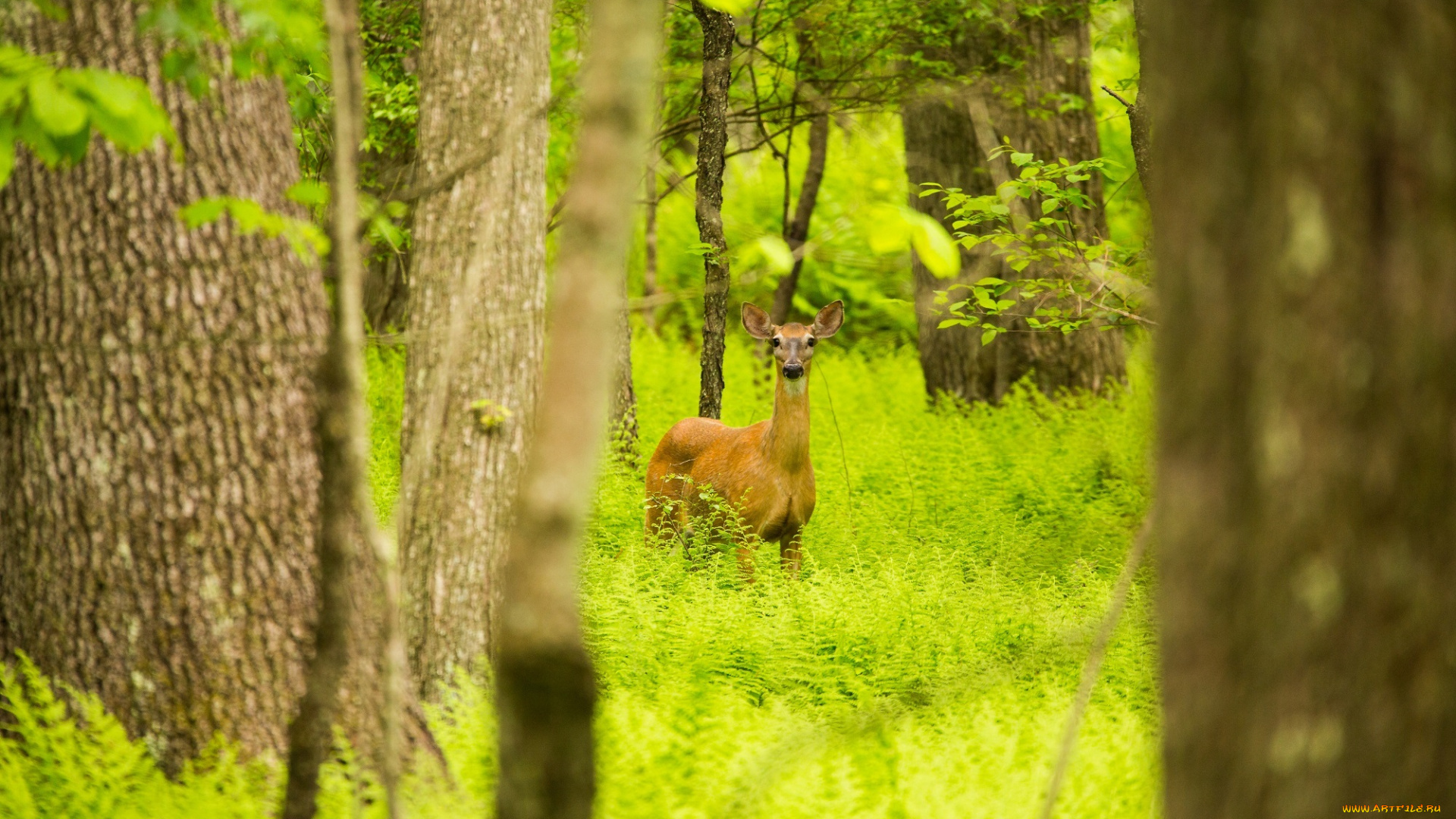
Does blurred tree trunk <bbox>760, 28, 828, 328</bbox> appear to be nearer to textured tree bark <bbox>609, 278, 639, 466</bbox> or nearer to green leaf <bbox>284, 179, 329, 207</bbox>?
textured tree bark <bbox>609, 278, 639, 466</bbox>

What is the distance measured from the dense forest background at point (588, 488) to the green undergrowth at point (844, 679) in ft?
0.09

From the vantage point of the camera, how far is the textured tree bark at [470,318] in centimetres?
434

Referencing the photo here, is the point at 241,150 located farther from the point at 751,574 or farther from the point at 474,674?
the point at 751,574

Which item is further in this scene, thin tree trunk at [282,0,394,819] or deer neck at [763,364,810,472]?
deer neck at [763,364,810,472]

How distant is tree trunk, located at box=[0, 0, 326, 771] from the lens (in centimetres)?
350

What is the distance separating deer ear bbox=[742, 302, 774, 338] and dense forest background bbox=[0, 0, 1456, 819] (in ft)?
4.12

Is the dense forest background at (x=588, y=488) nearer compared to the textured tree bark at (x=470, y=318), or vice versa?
the dense forest background at (x=588, y=488)

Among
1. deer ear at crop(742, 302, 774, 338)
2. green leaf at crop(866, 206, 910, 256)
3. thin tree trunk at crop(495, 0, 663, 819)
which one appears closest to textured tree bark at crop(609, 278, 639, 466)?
deer ear at crop(742, 302, 774, 338)

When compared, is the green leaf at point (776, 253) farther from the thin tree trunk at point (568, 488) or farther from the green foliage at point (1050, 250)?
the green foliage at point (1050, 250)

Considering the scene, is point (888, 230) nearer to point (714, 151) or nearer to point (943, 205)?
point (714, 151)

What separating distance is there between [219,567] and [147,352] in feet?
2.18

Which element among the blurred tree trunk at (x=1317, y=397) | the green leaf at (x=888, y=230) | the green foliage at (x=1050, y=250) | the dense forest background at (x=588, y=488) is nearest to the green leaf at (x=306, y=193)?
the dense forest background at (x=588, y=488)

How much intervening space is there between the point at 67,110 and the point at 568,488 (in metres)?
1.33

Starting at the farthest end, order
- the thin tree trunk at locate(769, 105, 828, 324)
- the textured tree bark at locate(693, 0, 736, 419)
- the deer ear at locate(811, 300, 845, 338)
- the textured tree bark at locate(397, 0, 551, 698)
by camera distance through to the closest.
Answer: the thin tree trunk at locate(769, 105, 828, 324) → the textured tree bark at locate(693, 0, 736, 419) → the deer ear at locate(811, 300, 845, 338) → the textured tree bark at locate(397, 0, 551, 698)
